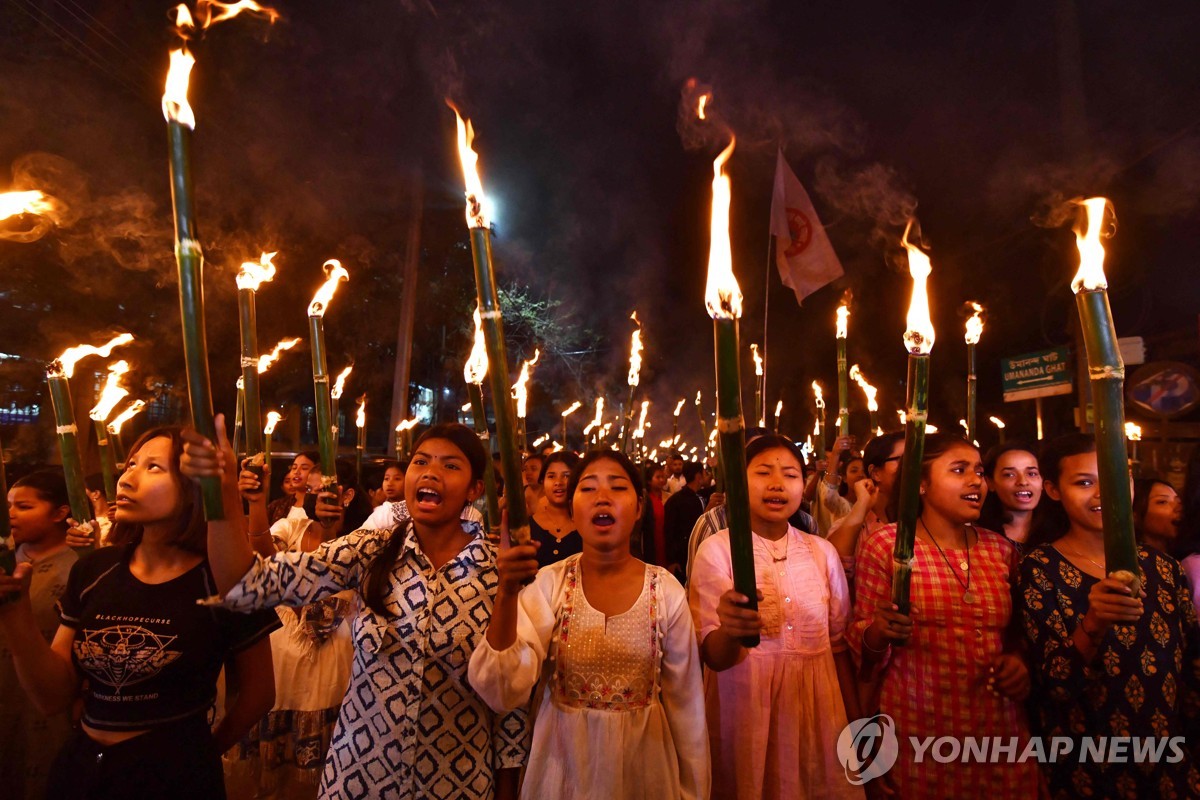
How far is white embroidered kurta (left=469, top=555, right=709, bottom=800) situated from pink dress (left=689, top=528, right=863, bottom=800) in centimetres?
37

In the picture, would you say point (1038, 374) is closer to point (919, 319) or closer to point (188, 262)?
point (919, 319)

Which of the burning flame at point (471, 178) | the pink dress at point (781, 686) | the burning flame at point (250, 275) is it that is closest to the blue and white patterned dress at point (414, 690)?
the pink dress at point (781, 686)

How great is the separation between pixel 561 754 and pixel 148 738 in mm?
1559

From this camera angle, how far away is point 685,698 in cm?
276

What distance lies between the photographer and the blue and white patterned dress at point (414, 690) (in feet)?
8.38

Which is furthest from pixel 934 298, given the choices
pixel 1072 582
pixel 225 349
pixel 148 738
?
pixel 148 738

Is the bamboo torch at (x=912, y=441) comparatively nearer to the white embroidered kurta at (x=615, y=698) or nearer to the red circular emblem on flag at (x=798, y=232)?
the white embroidered kurta at (x=615, y=698)

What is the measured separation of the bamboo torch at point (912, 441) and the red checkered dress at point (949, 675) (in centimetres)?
73

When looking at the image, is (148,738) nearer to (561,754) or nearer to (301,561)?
(301,561)

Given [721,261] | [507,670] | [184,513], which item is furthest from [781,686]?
[184,513]

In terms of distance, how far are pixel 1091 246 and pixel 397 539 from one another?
9.60 ft

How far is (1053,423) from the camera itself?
14.2 metres

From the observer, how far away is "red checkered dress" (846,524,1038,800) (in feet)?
9.46

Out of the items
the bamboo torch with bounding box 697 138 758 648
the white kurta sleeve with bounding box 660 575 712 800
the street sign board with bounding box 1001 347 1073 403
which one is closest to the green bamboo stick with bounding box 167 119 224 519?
the bamboo torch with bounding box 697 138 758 648
